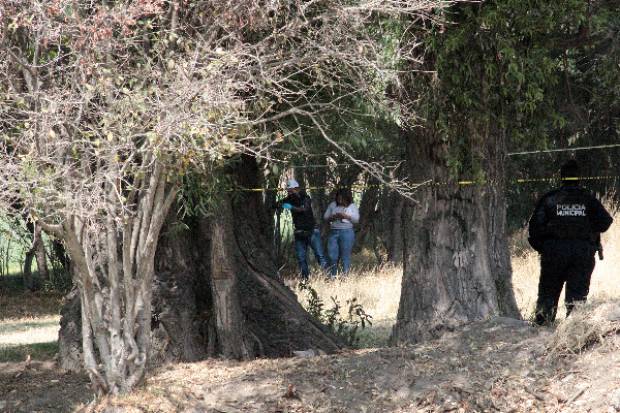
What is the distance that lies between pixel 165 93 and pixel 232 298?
10.4 feet

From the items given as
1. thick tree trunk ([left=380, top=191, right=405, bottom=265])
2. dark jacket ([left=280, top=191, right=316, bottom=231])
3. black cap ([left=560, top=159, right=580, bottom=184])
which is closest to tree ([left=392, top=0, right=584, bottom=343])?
black cap ([left=560, top=159, right=580, bottom=184])

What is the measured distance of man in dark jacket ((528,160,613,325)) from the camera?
952 cm

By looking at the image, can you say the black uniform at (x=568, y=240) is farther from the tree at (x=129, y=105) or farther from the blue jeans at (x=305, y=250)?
the blue jeans at (x=305, y=250)

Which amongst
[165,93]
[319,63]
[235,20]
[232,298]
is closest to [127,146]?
[165,93]

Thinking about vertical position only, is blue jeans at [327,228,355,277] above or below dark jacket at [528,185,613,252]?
below


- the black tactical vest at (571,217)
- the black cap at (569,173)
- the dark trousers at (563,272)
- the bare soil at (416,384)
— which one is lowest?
the bare soil at (416,384)

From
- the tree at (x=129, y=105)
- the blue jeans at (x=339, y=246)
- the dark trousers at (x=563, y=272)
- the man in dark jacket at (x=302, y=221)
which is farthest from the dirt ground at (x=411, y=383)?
the blue jeans at (x=339, y=246)

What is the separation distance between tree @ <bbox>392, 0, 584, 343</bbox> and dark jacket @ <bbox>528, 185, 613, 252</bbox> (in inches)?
26.1

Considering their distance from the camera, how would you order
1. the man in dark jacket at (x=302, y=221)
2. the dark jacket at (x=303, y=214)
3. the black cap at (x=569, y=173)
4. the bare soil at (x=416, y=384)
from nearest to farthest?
the bare soil at (x=416, y=384) → the black cap at (x=569, y=173) → the man in dark jacket at (x=302, y=221) → the dark jacket at (x=303, y=214)

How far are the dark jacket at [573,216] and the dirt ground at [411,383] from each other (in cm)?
173

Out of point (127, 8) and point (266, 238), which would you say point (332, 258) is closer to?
point (266, 238)

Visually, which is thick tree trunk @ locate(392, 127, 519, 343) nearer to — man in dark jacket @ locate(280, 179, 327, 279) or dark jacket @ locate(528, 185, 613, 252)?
dark jacket @ locate(528, 185, 613, 252)

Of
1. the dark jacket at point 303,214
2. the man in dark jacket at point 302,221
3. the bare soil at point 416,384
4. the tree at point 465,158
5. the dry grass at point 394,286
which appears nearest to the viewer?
the bare soil at point 416,384

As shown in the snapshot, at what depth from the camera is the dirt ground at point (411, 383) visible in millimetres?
6910
